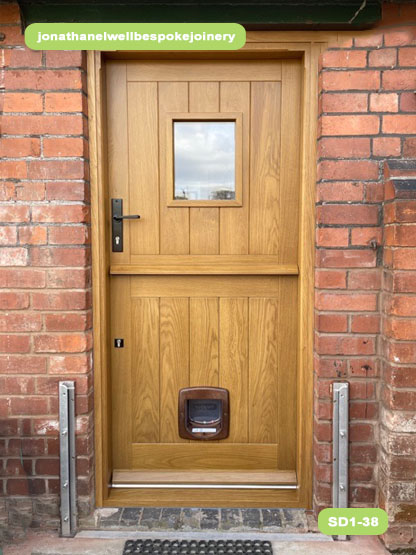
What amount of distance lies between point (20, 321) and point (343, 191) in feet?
5.55

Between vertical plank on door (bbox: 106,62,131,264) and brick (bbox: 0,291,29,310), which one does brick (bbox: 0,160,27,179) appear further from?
brick (bbox: 0,291,29,310)

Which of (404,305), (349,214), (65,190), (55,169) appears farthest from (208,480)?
(55,169)

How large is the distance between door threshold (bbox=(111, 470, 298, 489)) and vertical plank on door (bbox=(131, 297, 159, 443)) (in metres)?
0.20

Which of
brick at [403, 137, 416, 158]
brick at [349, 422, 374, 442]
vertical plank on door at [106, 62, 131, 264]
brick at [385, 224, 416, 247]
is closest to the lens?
brick at [385, 224, 416, 247]

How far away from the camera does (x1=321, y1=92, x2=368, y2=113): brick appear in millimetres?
2100

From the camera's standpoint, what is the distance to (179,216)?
7.80 feet

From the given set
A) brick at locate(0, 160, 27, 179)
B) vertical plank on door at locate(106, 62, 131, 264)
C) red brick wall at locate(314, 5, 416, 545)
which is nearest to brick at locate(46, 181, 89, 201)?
brick at locate(0, 160, 27, 179)

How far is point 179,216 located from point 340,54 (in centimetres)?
110

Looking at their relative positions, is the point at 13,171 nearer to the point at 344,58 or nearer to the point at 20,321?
the point at 20,321

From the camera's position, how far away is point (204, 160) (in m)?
2.38

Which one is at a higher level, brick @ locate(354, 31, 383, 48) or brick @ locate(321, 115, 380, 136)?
brick @ locate(354, 31, 383, 48)

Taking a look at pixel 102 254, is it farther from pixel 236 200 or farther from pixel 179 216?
pixel 236 200

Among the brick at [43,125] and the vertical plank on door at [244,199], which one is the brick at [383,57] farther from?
the brick at [43,125]

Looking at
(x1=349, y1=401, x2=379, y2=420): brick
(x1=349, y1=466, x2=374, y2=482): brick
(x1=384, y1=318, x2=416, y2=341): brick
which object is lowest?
(x1=349, y1=466, x2=374, y2=482): brick
